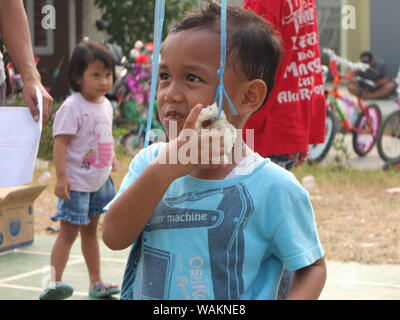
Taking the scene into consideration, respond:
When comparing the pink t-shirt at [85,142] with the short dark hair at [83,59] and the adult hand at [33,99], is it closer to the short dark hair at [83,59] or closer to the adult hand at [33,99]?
the short dark hair at [83,59]

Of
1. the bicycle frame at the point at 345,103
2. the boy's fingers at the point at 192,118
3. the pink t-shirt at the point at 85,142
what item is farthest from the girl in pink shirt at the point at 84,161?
the bicycle frame at the point at 345,103

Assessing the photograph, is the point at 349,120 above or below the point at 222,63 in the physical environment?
below

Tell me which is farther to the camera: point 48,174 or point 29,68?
point 48,174

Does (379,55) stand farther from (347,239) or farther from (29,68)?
(29,68)

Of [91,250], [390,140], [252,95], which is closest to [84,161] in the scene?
[91,250]

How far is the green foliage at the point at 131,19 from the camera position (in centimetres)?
1225

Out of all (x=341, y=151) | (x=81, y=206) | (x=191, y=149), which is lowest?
(x=341, y=151)

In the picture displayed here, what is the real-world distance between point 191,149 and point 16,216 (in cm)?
370

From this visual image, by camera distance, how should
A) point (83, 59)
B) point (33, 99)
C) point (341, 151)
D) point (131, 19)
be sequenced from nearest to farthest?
1. point (33, 99)
2. point (83, 59)
3. point (341, 151)
4. point (131, 19)

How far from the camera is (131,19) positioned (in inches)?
483

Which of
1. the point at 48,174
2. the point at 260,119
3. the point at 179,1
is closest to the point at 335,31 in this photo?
the point at 179,1

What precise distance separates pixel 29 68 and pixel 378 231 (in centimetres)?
369

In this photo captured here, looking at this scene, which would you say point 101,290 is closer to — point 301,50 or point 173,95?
point 301,50

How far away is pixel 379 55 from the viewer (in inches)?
579
